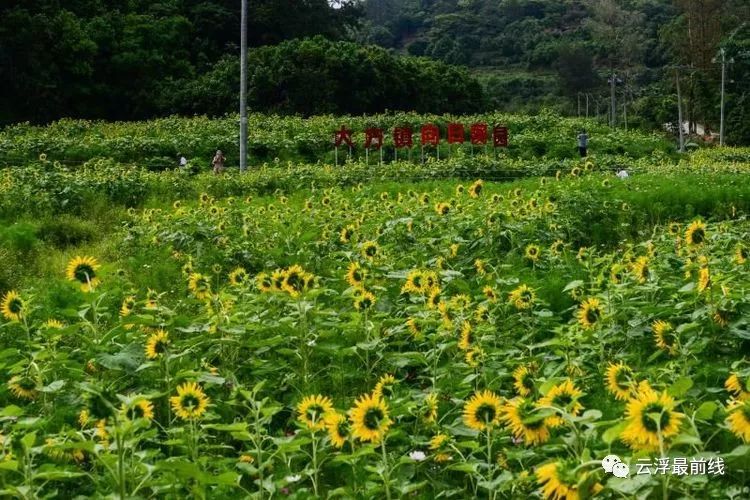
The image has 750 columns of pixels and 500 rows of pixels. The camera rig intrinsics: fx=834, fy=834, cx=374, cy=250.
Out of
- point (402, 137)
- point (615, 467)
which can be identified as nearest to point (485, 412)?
point (615, 467)

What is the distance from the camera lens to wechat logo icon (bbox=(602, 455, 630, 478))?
5.34 ft

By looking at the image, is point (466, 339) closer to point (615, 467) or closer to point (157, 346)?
point (157, 346)

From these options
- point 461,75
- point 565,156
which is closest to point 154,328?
point 565,156

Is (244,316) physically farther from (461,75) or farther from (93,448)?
(461,75)

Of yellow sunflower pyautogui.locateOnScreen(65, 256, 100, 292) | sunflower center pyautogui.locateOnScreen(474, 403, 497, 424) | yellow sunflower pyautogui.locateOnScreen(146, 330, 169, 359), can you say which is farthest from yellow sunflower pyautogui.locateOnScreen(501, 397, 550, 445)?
yellow sunflower pyautogui.locateOnScreen(65, 256, 100, 292)

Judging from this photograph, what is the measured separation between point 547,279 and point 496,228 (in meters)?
0.91

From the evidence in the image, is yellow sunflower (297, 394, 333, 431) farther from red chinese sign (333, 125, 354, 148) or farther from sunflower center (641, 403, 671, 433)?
red chinese sign (333, 125, 354, 148)

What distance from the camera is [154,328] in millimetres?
3658

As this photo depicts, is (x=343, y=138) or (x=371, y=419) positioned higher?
(x=343, y=138)

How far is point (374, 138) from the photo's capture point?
16953 millimetres

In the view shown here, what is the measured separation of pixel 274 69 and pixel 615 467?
25.6 metres

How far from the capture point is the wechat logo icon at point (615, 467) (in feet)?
5.34

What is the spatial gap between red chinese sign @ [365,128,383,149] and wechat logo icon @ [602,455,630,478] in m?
13.3

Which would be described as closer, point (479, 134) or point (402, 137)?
point (402, 137)
